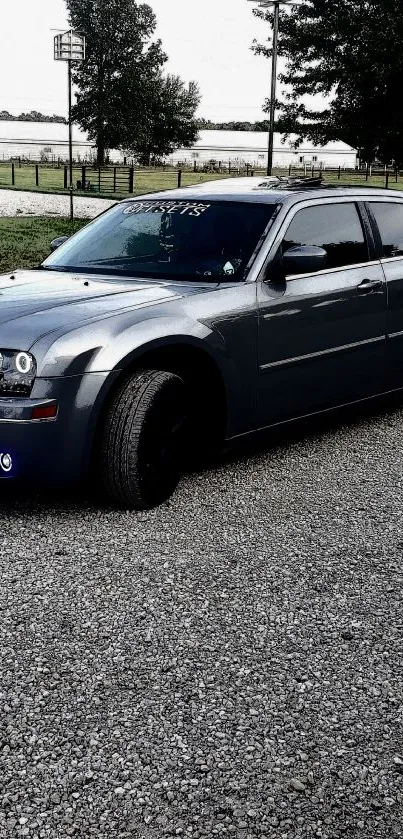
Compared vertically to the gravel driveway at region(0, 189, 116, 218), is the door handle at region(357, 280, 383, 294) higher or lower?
higher

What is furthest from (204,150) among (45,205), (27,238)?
(27,238)

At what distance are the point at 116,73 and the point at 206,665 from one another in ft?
277

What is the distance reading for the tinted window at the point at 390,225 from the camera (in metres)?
6.02

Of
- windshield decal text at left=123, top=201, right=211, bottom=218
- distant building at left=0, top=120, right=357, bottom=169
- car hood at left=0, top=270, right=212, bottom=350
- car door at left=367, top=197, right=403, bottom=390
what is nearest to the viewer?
car hood at left=0, top=270, right=212, bottom=350

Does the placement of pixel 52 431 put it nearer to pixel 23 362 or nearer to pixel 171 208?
pixel 23 362

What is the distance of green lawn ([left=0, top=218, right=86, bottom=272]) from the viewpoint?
1375 cm

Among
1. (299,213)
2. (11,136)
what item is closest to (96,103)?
(11,136)

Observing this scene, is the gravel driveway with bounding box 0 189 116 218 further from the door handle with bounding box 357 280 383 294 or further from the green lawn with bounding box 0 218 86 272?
the door handle with bounding box 357 280 383 294

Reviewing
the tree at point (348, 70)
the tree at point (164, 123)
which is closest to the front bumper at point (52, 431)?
the tree at point (348, 70)

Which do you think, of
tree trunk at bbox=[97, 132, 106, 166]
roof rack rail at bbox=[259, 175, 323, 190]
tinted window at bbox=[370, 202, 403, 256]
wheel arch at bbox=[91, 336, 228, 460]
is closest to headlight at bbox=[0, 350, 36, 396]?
wheel arch at bbox=[91, 336, 228, 460]

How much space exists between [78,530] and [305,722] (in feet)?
5.77

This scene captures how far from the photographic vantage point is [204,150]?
100 m

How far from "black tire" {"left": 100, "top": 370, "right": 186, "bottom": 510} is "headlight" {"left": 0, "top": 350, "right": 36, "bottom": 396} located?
16.0 inches

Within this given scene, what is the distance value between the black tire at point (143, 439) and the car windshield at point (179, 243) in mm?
750
